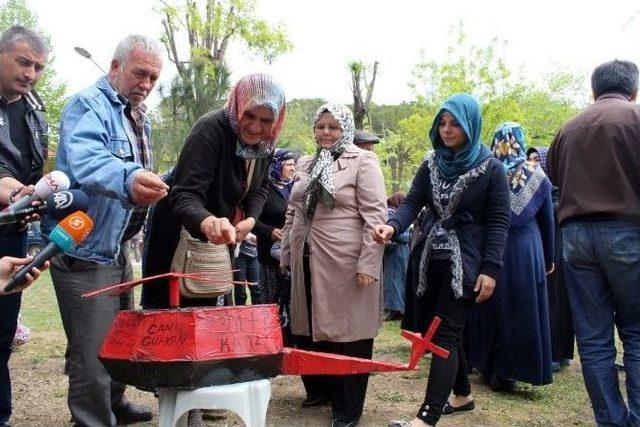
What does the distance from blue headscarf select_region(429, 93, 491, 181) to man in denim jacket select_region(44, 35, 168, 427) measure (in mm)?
1631

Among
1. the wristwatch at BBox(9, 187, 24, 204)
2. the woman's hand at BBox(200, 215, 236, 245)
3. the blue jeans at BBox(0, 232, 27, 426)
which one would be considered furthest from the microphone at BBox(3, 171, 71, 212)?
the blue jeans at BBox(0, 232, 27, 426)

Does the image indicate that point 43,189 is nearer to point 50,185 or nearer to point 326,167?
point 50,185

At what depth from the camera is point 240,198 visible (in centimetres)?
331

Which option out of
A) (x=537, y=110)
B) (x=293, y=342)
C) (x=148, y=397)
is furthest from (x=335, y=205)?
(x=537, y=110)

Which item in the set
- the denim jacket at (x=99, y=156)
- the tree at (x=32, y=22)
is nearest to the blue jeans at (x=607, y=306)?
the denim jacket at (x=99, y=156)

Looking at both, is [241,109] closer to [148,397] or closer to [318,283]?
[318,283]

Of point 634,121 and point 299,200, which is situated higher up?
point 634,121

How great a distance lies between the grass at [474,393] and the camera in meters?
4.11

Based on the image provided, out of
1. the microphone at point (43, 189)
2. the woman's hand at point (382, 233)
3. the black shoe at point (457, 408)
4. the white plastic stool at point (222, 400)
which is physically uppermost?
the microphone at point (43, 189)

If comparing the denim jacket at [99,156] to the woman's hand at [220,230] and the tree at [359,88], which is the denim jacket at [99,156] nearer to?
the woman's hand at [220,230]

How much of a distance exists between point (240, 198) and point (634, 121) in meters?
2.18

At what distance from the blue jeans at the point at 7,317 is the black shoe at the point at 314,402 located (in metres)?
1.82


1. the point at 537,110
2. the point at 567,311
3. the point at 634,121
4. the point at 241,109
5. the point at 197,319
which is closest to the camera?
the point at 197,319

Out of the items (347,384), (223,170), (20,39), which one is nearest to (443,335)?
(347,384)
